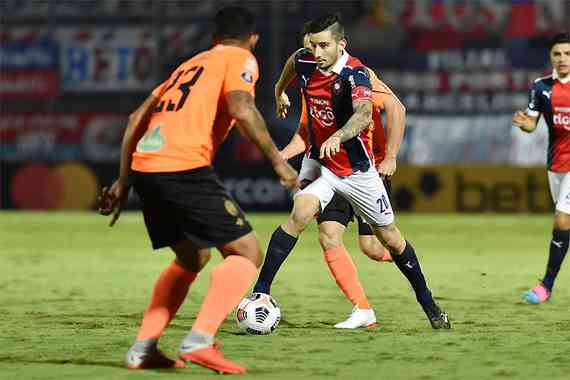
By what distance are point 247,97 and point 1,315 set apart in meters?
3.53

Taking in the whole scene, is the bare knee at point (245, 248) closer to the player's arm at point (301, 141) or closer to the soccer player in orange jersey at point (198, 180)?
the soccer player in orange jersey at point (198, 180)

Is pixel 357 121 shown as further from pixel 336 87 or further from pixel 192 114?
pixel 192 114

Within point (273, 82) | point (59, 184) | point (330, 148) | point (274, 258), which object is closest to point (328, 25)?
point (330, 148)

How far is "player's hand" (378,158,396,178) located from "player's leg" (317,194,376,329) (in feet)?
1.53

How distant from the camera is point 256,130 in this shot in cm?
629

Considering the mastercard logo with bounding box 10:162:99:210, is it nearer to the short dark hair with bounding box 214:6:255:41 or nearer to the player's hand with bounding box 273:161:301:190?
the short dark hair with bounding box 214:6:255:41

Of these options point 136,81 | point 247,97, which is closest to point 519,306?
point 247,97

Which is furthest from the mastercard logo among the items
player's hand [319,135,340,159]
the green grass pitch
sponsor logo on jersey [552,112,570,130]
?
player's hand [319,135,340,159]

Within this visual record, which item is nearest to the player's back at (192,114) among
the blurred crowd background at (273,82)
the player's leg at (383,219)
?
the player's leg at (383,219)

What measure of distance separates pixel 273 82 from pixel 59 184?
174 inches

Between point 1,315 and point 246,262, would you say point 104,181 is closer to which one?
point 1,315

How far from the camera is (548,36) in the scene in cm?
2270

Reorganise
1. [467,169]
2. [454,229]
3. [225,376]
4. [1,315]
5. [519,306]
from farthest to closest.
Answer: [467,169], [454,229], [519,306], [1,315], [225,376]

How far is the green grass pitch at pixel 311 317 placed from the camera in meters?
6.63
